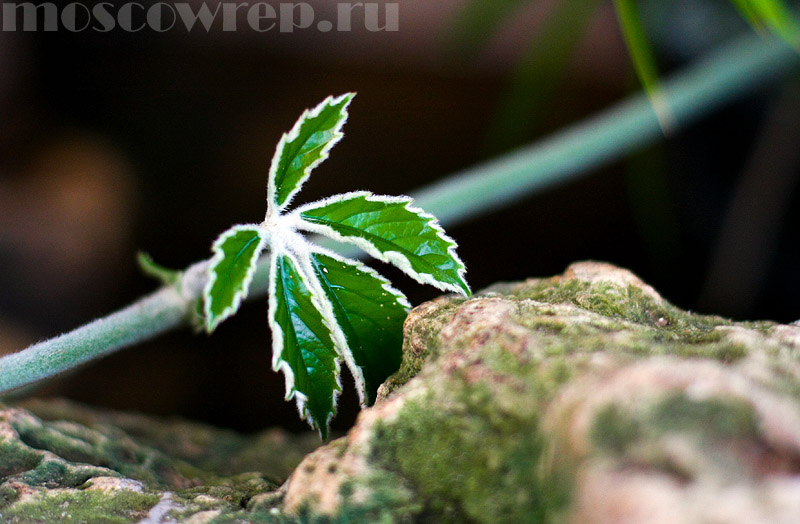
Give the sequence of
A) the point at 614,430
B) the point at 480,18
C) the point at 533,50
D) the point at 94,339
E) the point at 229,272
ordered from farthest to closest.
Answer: the point at 533,50 < the point at 480,18 < the point at 94,339 < the point at 229,272 < the point at 614,430

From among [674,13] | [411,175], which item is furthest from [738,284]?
[411,175]

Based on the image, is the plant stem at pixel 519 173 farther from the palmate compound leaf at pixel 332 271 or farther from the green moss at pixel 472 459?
the green moss at pixel 472 459

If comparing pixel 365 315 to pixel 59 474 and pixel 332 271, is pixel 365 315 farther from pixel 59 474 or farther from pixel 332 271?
pixel 59 474

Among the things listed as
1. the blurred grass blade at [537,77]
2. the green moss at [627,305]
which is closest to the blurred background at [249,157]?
the blurred grass blade at [537,77]

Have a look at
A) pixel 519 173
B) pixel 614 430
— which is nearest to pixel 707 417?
pixel 614 430

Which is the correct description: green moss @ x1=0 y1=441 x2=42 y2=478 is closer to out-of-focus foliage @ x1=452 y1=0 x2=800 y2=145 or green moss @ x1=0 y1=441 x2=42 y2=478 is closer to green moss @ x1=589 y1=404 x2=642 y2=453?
green moss @ x1=589 y1=404 x2=642 y2=453
